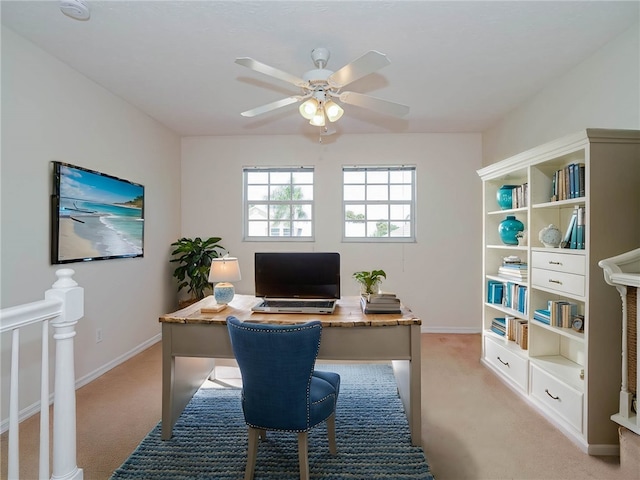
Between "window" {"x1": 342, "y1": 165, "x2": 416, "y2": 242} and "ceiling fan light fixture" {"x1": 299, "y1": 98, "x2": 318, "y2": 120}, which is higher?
"ceiling fan light fixture" {"x1": 299, "y1": 98, "x2": 318, "y2": 120}

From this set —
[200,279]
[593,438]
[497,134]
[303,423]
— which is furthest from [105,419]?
[497,134]

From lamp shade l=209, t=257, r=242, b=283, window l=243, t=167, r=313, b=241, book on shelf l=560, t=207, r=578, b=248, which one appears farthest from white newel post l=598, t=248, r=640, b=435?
window l=243, t=167, r=313, b=241

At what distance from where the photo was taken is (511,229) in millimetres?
3105

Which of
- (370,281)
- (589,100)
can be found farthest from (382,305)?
(589,100)

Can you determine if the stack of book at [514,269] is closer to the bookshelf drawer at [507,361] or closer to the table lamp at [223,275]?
the bookshelf drawer at [507,361]

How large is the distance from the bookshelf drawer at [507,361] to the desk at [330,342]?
1186mm

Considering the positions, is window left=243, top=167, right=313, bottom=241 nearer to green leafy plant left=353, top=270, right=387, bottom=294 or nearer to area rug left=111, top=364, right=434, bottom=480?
green leafy plant left=353, top=270, right=387, bottom=294

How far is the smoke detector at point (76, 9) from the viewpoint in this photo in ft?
Result: 6.56

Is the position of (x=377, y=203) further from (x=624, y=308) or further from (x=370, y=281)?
(x=624, y=308)

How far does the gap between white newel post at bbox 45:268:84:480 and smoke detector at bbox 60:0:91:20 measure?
182cm

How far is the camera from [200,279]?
422 centimetres

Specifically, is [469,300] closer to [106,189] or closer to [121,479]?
[121,479]

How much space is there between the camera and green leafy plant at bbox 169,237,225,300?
165 inches

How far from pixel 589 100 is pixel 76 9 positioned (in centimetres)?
366
